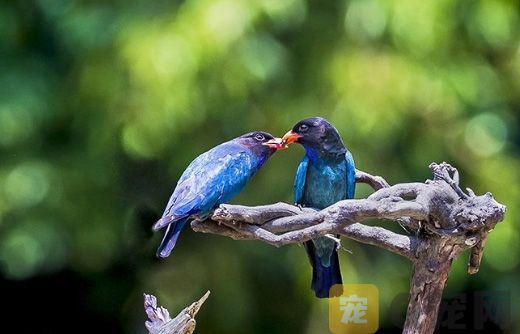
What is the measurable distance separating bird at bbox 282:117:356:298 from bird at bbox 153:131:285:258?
0.06m

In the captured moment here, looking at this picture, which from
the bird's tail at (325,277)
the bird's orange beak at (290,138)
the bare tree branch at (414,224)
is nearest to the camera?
the bare tree branch at (414,224)

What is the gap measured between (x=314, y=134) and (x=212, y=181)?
0.19m

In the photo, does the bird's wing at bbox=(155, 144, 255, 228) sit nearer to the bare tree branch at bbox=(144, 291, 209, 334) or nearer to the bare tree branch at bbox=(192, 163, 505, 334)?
the bare tree branch at bbox=(192, 163, 505, 334)

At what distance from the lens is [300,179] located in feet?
6.33

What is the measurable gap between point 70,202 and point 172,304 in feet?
1.54

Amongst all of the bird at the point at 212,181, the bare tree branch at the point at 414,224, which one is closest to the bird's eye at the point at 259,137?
the bird at the point at 212,181

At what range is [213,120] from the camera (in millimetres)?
3221

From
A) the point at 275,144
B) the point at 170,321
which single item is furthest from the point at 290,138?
the point at 170,321

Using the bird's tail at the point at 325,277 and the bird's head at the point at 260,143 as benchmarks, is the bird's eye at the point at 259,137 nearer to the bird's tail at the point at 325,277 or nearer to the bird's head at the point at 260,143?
the bird's head at the point at 260,143

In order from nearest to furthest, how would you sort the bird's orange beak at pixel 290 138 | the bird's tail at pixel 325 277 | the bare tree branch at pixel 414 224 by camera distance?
the bare tree branch at pixel 414 224 < the bird's orange beak at pixel 290 138 < the bird's tail at pixel 325 277

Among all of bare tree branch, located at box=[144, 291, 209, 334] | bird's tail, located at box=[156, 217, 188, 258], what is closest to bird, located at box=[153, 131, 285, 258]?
bird's tail, located at box=[156, 217, 188, 258]

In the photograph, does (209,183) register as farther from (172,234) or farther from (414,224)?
(414,224)

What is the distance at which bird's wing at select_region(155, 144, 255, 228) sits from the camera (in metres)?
1.67

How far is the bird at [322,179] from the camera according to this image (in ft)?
5.76
